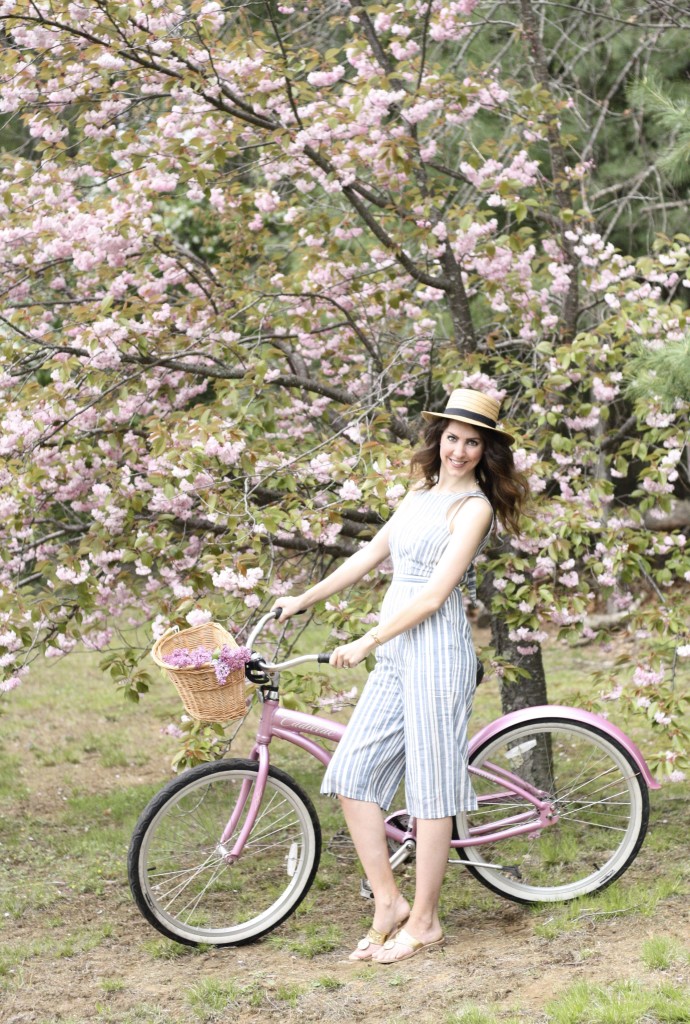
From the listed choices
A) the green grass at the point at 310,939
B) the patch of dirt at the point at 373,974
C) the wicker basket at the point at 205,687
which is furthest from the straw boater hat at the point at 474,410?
the green grass at the point at 310,939

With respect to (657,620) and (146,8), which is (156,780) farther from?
(146,8)

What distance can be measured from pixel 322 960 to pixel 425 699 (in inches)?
33.1

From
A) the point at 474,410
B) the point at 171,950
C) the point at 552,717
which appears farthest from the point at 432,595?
the point at 171,950

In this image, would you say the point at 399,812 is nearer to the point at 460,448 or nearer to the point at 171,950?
the point at 171,950

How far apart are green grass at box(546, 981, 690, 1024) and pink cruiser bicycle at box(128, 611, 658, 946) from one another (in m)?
0.70

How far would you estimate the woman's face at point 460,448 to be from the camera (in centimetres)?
336

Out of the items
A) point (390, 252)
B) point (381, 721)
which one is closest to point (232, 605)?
point (381, 721)

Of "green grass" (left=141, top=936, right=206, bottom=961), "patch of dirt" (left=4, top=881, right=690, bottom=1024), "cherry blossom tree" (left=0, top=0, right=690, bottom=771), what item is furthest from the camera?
"cherry blossom tree" (left=0, top=0, right=690, bottom=771)

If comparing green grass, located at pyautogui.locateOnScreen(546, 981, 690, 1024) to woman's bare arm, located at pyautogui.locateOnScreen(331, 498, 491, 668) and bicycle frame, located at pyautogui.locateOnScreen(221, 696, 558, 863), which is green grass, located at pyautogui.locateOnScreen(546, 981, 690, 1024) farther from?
woman's bare arm, located at pyautogui.locateOnScreen(331, 498, 491, 668)

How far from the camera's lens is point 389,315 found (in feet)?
18.7

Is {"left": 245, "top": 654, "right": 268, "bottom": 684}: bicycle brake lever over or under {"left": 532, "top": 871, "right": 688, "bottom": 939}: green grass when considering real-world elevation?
over

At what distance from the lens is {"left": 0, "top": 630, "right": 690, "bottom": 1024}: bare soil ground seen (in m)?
3.05

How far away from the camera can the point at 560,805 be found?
397 cm

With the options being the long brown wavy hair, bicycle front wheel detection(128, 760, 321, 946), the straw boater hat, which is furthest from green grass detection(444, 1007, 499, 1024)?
the straw boater hat
